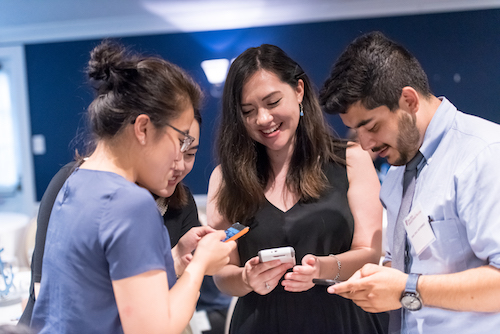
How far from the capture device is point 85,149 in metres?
1.25

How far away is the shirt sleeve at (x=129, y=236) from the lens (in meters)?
0.82

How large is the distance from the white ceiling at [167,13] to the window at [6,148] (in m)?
0.77

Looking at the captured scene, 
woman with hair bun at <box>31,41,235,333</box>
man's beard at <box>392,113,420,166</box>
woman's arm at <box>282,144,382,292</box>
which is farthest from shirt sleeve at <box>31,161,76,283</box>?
man's beard at <box>392,113,420,166</box>

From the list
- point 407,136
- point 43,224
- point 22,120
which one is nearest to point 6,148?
point 22,120

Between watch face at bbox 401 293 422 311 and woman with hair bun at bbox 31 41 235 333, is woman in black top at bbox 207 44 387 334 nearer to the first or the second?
watch face at bbox 401 293 422 311

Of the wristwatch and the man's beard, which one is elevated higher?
the man's beard

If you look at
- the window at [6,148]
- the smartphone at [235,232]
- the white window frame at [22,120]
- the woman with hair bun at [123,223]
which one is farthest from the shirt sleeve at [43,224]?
the window at [6,148]

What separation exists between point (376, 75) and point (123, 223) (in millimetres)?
815

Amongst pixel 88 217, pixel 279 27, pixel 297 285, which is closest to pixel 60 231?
pixel 88 217

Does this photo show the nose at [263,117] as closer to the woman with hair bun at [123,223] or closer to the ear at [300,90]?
the ear at [300,90]

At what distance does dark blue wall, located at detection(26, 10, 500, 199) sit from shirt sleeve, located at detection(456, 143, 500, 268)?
3.76 m

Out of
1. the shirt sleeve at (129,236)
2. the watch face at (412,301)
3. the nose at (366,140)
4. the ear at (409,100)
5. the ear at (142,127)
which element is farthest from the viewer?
the nose at (366,140)

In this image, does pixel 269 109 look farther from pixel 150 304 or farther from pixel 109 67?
pixel 150 304

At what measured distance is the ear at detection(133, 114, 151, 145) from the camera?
935 mm
